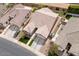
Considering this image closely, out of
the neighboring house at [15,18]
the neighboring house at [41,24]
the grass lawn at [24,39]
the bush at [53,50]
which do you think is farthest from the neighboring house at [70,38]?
the neighboring house at [15,18]

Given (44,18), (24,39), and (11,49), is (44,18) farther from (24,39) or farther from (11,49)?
(11,49)

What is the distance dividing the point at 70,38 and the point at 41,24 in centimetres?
50

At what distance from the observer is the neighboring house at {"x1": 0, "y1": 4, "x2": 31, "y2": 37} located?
280 cm

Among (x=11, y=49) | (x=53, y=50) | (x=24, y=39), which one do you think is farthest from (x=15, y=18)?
(x=53, y=50)

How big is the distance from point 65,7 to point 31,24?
1.77 ft

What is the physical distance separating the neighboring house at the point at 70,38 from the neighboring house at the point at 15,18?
1.96 ft

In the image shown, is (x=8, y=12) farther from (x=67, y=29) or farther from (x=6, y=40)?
(x=67, y=29)

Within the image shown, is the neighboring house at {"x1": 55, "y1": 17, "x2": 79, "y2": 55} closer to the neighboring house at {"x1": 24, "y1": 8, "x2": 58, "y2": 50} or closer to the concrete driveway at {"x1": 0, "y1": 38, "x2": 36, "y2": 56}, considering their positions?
the neighboring house at {"x1": 24, "y1": 8, "x2": 58, "y2": 50}

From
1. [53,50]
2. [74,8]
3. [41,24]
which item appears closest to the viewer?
[53,50]

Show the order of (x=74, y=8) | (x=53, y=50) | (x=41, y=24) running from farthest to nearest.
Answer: (x=41, y=24), (x=74, y=8), (x=53, y=50)

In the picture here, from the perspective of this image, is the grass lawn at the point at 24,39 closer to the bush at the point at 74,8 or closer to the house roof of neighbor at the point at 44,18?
the house roof of neighbor at the point at 44,18

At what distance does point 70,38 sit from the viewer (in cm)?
260

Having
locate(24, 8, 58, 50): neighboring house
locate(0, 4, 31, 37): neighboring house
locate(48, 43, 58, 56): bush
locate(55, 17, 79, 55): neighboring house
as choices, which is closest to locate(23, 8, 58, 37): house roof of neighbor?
locate(24, 8, 58, 50): neighboring house

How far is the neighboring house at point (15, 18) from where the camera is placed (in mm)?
2796
